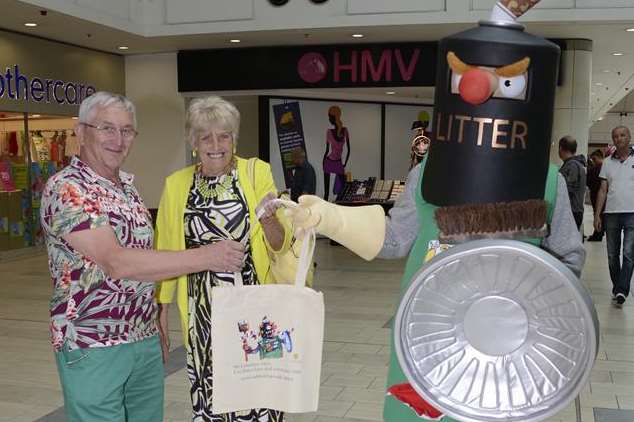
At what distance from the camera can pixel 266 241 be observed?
210 centimetres

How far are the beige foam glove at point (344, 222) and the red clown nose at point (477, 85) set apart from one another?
15.6 inches

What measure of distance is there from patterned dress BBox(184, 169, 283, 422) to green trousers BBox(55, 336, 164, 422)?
217 mm

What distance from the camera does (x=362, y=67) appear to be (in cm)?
1029

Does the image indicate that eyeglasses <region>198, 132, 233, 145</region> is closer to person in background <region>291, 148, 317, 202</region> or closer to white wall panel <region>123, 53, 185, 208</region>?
person in background <region>291, 148, 317, 202</region>

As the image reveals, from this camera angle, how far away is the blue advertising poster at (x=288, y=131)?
37.5 ft

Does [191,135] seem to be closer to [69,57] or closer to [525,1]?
[525,1]

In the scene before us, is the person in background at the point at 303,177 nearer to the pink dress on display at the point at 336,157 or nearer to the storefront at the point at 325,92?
the storefront at the point at 325,92

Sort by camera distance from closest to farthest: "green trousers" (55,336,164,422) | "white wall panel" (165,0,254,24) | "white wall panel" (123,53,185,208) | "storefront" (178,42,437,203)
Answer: "green trousers" (55,336,164,422)
"white wall panel" (165,0,254,24)
"storefront" (178,42,437,203)
"white wall panel" (123,53,185,208)

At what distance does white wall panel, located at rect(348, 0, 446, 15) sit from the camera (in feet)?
28.3

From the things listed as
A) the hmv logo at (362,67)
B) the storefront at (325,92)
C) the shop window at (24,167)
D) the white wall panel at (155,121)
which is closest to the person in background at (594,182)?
the storefront at (325,92)

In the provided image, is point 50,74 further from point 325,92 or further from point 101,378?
point 101,378

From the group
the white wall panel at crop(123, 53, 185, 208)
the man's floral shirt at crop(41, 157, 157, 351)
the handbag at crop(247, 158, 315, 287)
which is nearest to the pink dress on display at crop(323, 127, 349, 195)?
the white wall panel at crop(123, 53, 185, 208)

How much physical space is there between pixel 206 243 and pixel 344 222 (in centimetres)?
73

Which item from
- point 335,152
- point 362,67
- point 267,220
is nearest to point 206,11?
point 362,67
